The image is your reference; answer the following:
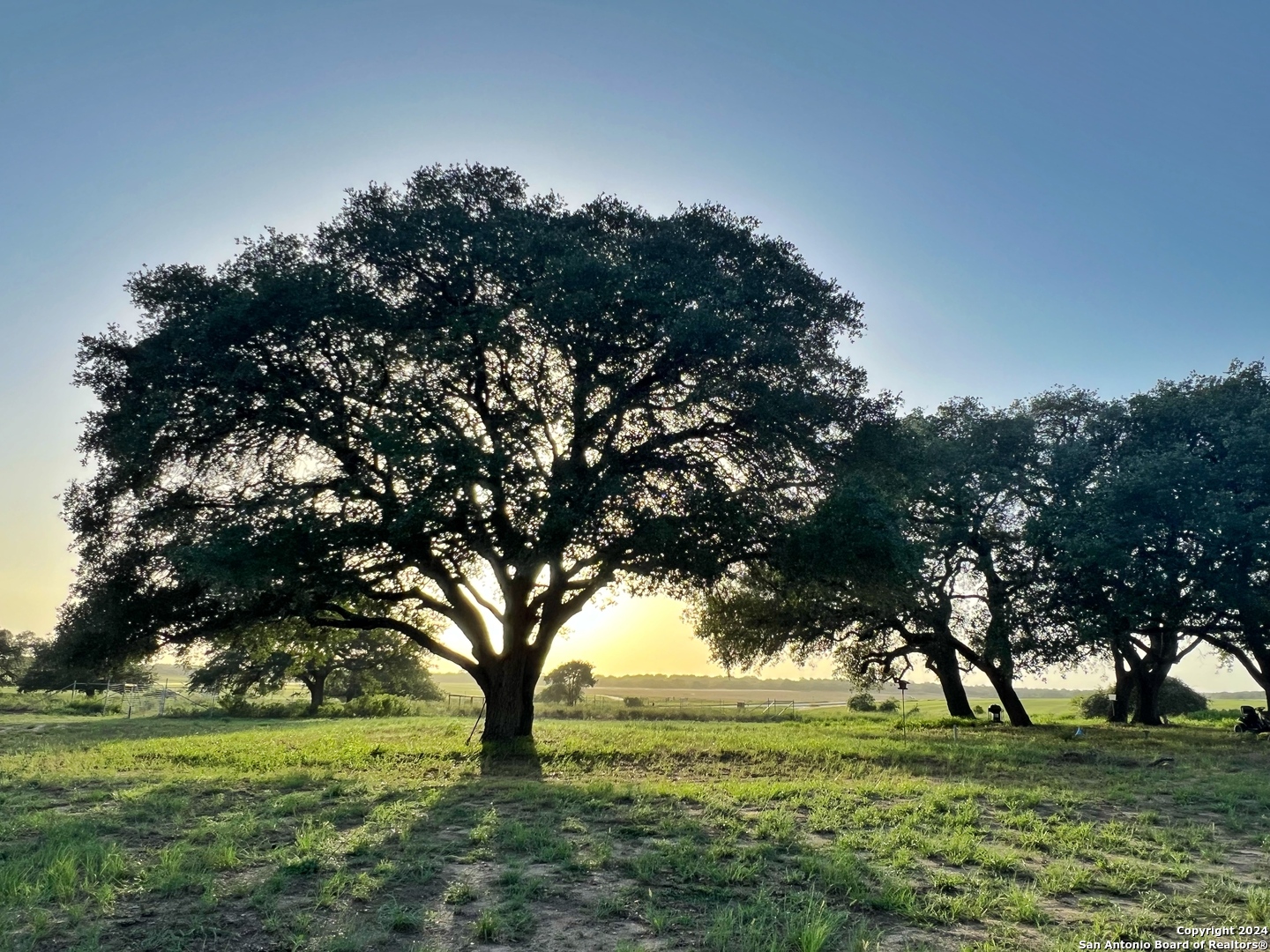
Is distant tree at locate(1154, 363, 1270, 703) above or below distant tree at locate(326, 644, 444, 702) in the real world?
above

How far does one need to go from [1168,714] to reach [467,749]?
1613 inches

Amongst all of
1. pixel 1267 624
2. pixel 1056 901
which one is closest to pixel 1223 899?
pixel 1056 901

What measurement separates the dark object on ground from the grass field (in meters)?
16.4

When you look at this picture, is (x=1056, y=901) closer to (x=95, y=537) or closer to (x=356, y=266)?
(x=356, y=266)

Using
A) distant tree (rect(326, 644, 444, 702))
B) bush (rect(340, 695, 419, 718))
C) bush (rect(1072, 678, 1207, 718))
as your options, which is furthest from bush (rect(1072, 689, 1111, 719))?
distant tree (rect(326, 644, 444, 702))

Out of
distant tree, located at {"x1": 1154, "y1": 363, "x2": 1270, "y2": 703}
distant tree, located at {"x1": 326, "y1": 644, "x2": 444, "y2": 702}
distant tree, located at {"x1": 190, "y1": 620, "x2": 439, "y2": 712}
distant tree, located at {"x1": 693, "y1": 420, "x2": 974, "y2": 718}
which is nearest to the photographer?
distant tree, located at {"x1": 693, "y1": 420, "x2": 974, "y2": 718}

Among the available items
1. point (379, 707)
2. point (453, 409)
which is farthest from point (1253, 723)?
point (379, 707)

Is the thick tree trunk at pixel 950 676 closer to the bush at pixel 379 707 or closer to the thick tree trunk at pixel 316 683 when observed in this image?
the bush at pixel 379 707

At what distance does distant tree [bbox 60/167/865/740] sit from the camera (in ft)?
52.4

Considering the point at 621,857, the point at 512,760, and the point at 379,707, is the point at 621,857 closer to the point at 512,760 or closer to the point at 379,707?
the point at 512,760

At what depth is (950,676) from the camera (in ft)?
119

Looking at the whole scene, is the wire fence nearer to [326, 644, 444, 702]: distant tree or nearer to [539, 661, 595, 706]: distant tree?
[326, 644, 444, 702]: distant tree

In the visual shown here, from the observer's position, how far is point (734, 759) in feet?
56.4

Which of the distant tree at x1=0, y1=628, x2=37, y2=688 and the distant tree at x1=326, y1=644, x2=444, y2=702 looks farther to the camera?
the distant tree at x1=0, y1=628, x2=37, y2=688
